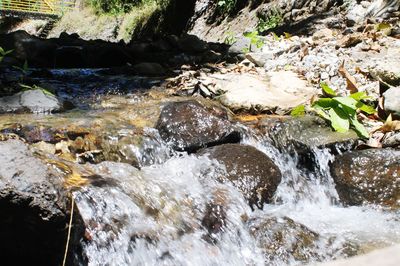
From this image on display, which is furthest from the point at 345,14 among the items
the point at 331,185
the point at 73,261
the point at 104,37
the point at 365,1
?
the point at 104,37

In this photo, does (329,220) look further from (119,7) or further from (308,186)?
(119,7)

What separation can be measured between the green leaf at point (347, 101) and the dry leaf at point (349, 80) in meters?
0.54

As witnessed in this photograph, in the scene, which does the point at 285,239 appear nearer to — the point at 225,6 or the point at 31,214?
the point at 31,214

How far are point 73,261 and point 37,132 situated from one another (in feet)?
6.34

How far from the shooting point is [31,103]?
5207 mm

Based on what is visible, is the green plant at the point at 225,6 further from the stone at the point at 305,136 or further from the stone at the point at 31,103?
the stone at the point at 31,103

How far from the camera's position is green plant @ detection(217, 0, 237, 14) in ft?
45.0

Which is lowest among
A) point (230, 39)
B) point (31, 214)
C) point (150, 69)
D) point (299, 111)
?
point (230, 39)

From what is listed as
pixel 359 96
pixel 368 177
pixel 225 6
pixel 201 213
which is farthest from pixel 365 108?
pixel 225 6

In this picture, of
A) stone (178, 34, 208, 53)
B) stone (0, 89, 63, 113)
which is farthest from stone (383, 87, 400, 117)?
stone (178, 34, 208, 53)

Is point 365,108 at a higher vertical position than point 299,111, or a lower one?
higher

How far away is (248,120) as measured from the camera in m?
5.55

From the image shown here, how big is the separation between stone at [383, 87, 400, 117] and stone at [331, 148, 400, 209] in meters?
0.74

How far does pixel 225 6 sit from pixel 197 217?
11140 millimetres
